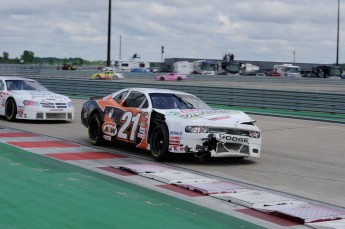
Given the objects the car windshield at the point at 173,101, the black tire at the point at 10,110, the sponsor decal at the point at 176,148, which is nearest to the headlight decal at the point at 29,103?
the black tire at the point at 10,110

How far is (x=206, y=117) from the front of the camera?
10164mm

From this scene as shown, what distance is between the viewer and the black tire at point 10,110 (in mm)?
16658

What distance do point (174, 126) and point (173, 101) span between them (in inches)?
52.1

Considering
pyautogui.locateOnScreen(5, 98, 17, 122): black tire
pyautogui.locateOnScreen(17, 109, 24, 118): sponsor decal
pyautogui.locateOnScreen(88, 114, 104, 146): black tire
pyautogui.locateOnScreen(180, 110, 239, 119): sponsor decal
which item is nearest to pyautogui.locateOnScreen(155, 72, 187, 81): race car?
pyautogui.locateOnScreen(5, 98, 17, 122): black tire

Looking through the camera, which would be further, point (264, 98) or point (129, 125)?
point (264, 98)

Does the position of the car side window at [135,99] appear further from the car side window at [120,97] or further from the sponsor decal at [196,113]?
the sponsor decal at [196,113]

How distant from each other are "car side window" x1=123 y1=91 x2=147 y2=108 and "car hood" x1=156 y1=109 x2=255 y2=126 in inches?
35.7

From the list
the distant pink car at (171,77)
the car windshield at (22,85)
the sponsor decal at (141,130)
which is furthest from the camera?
the distant pink car at (171,77)

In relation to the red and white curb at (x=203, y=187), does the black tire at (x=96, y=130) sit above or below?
above

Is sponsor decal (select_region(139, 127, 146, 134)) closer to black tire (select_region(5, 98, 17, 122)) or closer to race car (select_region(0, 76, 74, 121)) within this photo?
race car (select_region(0, 76, 74, 121))

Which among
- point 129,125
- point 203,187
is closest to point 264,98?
point 129,125

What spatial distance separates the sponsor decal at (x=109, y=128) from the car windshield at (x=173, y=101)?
1062mm

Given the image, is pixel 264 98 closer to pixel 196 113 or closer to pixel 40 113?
pixel 40 113

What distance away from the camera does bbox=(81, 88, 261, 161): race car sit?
9.94 metres
